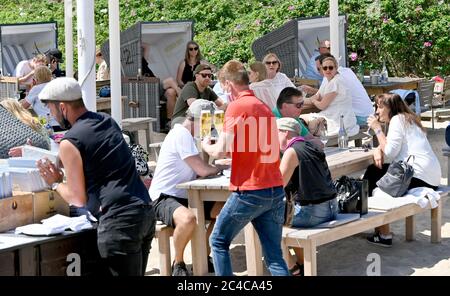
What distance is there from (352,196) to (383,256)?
700mm

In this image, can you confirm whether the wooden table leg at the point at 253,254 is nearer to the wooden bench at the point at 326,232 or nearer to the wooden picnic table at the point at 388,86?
the wooden bench at the point at 326,232

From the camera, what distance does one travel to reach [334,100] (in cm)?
905

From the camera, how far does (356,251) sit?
269 inches

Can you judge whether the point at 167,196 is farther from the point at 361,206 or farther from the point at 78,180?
the point at 78,180

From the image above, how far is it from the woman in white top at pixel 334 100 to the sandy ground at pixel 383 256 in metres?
1.76

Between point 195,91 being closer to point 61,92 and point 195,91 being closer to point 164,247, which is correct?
point 164,247

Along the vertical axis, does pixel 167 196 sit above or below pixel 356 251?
above

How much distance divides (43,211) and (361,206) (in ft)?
7.14

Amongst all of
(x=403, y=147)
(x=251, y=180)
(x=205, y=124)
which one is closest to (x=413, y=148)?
(x=403, y=147)

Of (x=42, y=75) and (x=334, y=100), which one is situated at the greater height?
(x=42, y=75)

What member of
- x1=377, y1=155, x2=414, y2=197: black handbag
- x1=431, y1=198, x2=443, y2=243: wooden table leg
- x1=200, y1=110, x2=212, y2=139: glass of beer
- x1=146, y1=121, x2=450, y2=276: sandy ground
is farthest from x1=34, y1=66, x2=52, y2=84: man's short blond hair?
x1=431, y1=198, x2=443, y2=243: wooden table leg

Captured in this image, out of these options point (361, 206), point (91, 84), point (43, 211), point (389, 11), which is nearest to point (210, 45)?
point (389, 11)

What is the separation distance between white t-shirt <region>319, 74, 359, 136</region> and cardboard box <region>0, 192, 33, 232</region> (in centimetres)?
436

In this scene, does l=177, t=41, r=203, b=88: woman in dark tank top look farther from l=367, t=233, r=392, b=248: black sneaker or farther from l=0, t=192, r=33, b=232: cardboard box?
l=0, t=192, r=33, b=232: cardboard box
